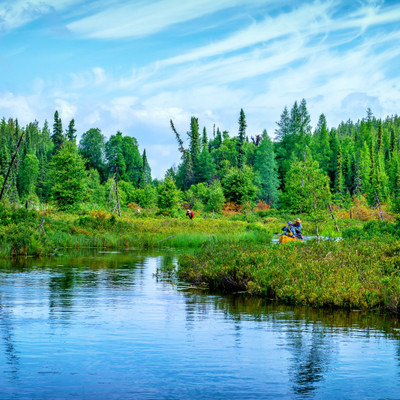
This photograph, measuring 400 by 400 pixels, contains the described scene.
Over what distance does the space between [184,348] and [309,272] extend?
5.93 m

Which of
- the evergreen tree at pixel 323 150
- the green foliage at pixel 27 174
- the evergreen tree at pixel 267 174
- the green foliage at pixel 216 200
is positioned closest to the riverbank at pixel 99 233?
the green foliage at pixel 216 200

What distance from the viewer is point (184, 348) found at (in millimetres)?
9500

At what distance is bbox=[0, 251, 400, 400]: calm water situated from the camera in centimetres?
746

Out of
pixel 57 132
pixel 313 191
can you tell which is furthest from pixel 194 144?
pixel 313 191

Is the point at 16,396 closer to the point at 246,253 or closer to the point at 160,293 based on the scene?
the point at 160,293

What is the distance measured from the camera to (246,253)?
1708 cm

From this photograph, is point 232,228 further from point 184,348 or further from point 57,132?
point 57,132

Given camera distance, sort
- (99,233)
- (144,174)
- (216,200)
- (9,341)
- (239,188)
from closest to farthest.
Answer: (9,341) → (99,233) → (216,200) → (239,188) → (144,174)

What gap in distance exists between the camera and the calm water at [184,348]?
294 inches

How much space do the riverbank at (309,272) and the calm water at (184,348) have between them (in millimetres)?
511

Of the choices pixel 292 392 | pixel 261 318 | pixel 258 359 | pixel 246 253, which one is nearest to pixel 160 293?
pixel 246 253

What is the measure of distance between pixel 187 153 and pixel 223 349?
293 feet

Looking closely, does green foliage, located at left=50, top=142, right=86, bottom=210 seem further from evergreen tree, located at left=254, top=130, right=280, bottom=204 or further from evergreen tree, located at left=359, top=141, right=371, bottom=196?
evergreen tree, located at left=359, top=141, right=371, bottom=196

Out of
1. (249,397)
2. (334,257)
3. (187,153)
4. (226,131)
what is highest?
Result: (226,131)
